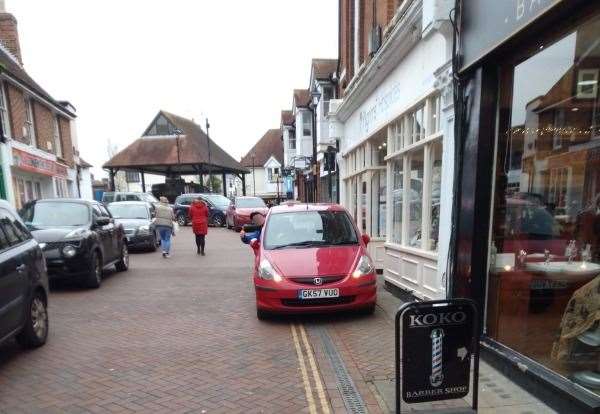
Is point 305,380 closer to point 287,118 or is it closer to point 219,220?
point 219,220

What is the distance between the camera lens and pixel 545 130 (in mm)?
3908

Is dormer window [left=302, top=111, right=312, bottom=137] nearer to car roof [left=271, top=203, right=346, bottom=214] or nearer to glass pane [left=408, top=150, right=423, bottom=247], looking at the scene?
car roof [left=271, top=203, right=346, bottom=214]


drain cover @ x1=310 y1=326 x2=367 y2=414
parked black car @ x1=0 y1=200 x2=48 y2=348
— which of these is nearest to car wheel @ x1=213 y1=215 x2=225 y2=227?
parked black car @ x1=0 y1=200 x2=48 y2=348

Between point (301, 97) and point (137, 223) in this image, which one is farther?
point (301, 97)

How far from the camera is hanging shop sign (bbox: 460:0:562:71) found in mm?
3182

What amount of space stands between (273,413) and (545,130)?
12.2 feet

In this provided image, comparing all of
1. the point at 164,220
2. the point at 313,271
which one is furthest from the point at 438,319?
the point at 164,220

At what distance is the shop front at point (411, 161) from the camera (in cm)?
501

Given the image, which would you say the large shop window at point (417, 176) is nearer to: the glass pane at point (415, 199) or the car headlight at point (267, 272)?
the glass pane at point (415, 199)

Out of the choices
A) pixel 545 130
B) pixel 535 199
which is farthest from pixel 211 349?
pixel 545 130

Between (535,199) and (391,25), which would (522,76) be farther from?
(391,25)

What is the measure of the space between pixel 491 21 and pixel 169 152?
109ft

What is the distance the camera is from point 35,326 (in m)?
4.51

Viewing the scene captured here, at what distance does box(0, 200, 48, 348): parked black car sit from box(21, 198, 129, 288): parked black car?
2234mm
